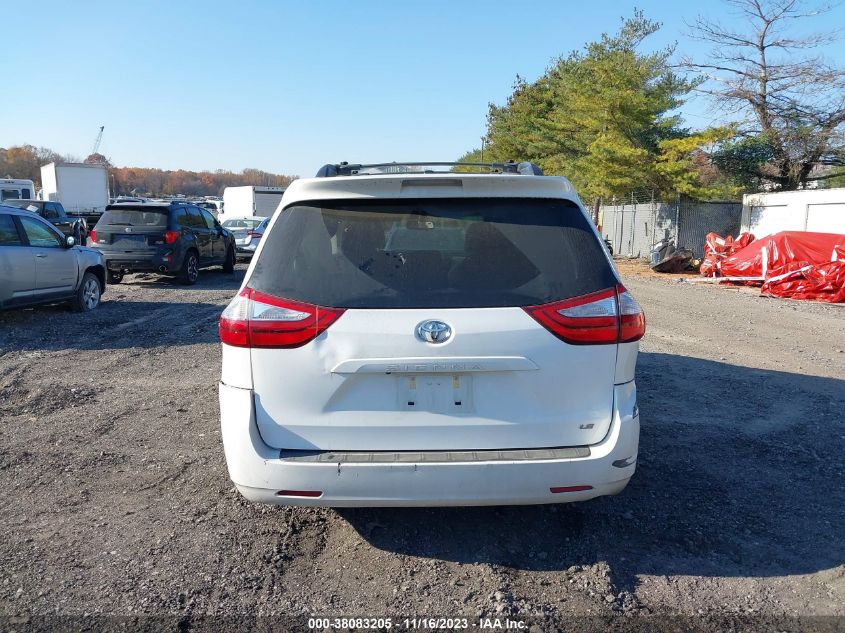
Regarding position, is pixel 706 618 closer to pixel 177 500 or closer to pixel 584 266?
pixel 584 266

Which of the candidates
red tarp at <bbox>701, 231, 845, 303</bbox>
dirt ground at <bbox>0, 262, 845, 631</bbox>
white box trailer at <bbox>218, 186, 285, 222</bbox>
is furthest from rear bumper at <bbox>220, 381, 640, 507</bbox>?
white box trailer at <bbox>218, 186, 285, 222</bbox>

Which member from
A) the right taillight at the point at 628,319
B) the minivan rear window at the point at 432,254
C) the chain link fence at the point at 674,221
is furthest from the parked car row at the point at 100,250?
the chain link fence at the point at 674,221

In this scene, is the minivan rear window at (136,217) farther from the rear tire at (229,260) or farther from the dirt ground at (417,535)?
the dirt ground at (417,535)

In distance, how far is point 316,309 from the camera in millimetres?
3016

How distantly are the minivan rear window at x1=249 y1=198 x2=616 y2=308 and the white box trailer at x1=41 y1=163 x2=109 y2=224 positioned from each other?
34.7m

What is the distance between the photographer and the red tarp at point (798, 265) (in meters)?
14.5

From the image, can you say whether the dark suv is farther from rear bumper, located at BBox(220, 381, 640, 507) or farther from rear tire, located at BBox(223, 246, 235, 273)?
rear bumper, located at BBox(220, 381, 640, 507)

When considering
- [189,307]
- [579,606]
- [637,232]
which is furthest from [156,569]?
[637,232]

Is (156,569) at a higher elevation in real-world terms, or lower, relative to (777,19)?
lower

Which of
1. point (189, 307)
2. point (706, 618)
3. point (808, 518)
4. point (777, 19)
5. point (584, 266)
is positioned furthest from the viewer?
point (777, 19)

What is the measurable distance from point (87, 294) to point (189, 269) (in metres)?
4.19

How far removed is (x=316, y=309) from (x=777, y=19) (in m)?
30.0

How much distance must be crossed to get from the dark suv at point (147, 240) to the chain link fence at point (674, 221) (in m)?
18.2

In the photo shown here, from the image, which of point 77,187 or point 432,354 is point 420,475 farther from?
point 77,187
